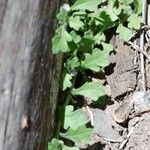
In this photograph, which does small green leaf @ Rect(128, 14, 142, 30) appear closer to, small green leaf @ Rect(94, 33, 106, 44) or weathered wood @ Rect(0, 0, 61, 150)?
small green leaf @ Rect(94, 33, 106, 44)

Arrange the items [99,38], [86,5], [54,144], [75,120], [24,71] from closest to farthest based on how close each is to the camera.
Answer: [24,71], [54,144], [75,120], [86,5], [99,38]

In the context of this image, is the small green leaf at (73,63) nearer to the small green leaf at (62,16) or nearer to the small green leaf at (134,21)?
the small green leaf at (62,16)

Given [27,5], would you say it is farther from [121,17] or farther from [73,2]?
[121,17]

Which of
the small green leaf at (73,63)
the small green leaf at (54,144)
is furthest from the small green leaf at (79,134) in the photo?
the small green leaf at (73,63)

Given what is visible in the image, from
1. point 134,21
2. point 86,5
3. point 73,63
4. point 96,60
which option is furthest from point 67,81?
point 134,21

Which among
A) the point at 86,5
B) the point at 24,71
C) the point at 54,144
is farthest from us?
the point at 86,5

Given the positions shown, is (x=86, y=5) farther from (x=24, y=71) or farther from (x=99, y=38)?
(x=24, y=71)

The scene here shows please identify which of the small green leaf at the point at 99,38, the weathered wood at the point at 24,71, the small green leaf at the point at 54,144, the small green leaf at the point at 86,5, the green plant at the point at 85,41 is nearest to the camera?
the weathered wood at the point at 24,71
